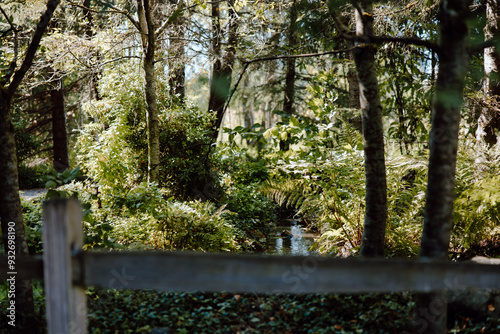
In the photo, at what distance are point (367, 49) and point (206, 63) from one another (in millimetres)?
6456

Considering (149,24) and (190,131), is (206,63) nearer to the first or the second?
(190,131)

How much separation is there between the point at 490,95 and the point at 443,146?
13.5 feet

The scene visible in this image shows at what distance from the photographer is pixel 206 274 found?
2170mm

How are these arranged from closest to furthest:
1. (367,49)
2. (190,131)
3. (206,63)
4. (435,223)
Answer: (435,223)
(367,49)
(190,131)
(206,63)

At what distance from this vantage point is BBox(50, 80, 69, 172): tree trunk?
1276cm

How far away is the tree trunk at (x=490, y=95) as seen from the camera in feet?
17.6

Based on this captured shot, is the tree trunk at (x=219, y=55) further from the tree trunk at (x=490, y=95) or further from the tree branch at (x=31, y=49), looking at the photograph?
the tree trunk at (x=490, y=95)

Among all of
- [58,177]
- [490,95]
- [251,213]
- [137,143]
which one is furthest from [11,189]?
[490,95]

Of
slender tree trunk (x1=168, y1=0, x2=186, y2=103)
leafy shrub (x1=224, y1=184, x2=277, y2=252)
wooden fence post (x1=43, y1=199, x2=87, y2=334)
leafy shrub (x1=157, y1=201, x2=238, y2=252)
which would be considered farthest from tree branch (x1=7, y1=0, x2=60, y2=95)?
slender tree trunk (x1=168, y1=0, x2=186, y2=103)

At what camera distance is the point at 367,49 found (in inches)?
139

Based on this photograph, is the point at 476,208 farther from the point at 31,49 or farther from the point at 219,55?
the point at 219,55

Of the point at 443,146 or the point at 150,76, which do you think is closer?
the point at 443,146

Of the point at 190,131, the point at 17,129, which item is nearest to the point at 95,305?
the point at 190,131

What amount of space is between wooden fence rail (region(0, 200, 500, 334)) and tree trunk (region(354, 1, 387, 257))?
140cm
